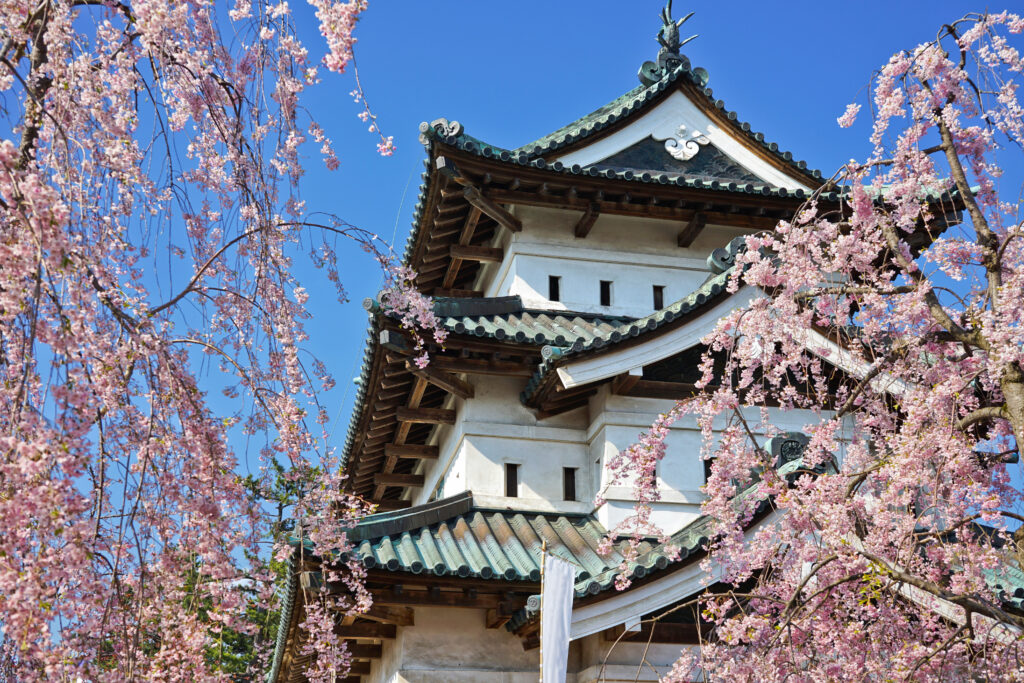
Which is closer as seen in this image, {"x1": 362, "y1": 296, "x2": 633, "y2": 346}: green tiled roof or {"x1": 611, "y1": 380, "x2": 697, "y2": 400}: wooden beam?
{"x1": 362, "y1": 296, "x2": 633, "y2": 346}: green tiled roof

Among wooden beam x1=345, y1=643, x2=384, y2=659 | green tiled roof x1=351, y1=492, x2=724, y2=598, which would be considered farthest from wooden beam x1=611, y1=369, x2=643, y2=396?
wooden beam x1=345, y1=643, x2=384, y2=659

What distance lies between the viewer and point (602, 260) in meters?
13.5

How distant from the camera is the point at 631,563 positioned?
914cm

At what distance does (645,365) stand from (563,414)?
1428 mm

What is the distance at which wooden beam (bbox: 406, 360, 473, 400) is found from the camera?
11602 mm

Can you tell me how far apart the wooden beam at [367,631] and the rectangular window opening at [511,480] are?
2.00 m

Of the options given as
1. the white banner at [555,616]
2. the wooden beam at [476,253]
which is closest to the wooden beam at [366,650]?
the white banner at [555,616]

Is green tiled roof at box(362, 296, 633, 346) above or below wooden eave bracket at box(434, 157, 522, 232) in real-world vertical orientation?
below

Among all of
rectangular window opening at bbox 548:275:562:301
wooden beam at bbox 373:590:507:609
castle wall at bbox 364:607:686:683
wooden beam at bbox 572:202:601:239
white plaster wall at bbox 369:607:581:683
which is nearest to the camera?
wooden beam at bbox 373:590:507:609

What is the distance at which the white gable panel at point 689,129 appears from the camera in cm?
1407

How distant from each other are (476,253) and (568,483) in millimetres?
3681

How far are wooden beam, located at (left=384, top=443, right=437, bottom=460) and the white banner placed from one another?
6.16 m

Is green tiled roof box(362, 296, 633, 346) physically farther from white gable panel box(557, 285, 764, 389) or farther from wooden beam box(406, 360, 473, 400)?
wooden beam box(406, 360, 473, 400)

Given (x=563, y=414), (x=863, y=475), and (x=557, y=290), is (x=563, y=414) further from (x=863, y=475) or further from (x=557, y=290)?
(x=863, y=475)
